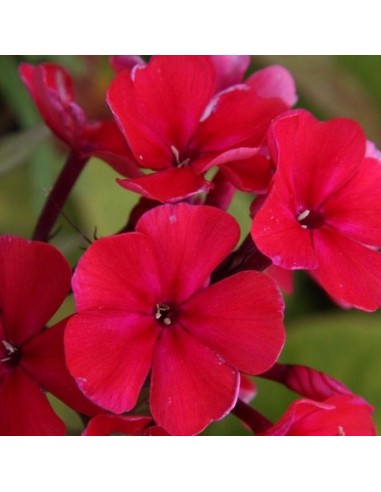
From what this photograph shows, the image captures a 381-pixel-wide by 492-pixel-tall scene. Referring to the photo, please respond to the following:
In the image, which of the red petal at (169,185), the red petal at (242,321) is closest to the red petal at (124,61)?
the red petal at (169,185)

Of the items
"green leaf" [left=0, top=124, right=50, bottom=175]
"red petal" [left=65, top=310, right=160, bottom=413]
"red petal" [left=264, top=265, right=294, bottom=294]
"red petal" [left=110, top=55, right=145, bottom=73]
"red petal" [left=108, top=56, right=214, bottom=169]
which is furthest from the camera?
"green leaf" [left=0, top=124, right=50, bottom=175]

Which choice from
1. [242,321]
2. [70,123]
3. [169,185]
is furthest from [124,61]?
[242,321]

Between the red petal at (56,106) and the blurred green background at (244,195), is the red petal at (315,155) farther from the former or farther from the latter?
the blurred green background at (244,195)

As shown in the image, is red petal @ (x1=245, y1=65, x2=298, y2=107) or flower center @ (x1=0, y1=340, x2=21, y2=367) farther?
→ red petal @ (x1=245, y1=65, x2=298, y2=107)

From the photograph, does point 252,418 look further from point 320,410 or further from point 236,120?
point 236,120

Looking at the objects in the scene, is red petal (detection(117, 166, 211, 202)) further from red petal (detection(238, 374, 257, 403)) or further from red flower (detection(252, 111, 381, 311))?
red petal (detection(238, 374, 257, 403))

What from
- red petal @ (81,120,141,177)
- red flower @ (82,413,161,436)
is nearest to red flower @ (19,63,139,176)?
red petal @ (81,120,141,177)
